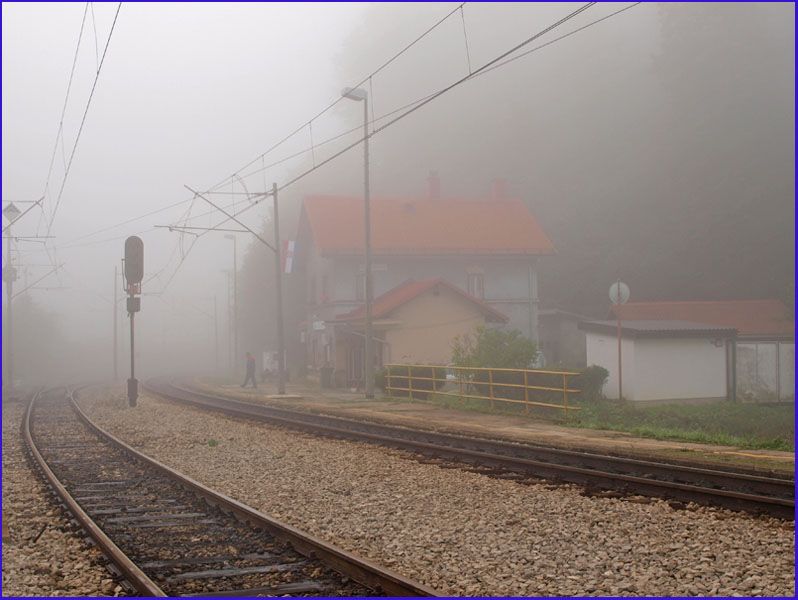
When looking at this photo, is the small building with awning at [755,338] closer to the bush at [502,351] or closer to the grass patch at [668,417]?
the grass patch at [668,417]

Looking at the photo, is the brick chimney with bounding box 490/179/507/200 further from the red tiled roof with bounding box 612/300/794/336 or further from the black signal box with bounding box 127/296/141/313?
the black signal box with bounding box 127/296/141/313

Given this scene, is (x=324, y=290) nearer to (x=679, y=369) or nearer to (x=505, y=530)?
(x=679, y=369)

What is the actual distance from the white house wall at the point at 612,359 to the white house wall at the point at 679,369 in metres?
0.17

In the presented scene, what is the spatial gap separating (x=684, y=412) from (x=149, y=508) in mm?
16844

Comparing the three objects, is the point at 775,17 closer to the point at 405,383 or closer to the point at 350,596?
the point at 405,383

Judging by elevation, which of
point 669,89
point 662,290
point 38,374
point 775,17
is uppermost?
point 775,17

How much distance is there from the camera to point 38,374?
7381 centimetres

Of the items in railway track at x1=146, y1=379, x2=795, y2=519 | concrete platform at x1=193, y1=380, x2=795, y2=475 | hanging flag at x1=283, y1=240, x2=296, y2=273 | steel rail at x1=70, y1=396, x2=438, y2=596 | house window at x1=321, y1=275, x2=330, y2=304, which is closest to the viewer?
steel rail at x1=70, y1=396, x2=438, y2=596

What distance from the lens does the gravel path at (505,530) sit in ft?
22.7

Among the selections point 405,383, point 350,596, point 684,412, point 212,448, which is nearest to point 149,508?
point 350,596

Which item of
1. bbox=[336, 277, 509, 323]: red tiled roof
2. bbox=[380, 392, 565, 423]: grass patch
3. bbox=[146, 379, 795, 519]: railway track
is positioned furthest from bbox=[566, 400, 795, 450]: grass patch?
bbox=[336, 277, 509, 323]: red tiled roof

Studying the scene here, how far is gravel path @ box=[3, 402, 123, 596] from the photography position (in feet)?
23.8

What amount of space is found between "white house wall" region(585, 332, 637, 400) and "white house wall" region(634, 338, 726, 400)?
0.17 metres

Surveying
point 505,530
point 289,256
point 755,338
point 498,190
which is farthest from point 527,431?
point 498,190
